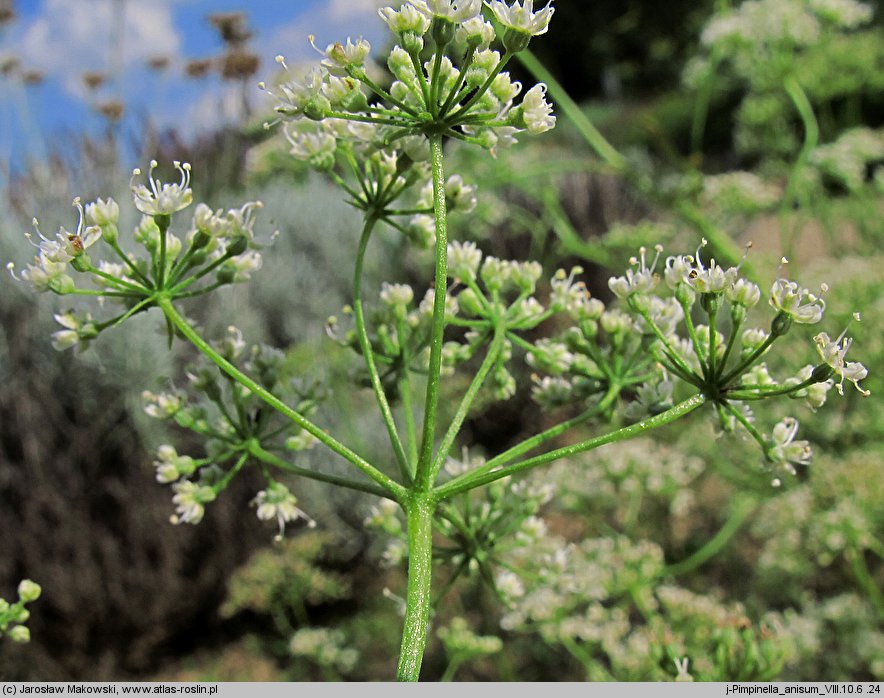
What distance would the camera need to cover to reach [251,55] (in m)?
6.54

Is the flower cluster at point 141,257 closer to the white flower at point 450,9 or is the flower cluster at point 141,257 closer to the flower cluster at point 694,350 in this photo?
the white flower at point 450,9

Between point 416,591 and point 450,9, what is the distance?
0.47 m

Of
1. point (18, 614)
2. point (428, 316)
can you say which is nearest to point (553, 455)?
point (428, 316)

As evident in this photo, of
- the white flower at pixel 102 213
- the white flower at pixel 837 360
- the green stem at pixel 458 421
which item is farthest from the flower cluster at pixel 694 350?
the white flower at pixel 102 213

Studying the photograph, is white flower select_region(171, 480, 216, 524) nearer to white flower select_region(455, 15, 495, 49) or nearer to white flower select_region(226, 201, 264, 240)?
white flower select_region(226, 201, 264, 240)

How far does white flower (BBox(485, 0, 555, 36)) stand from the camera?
2.38 ft

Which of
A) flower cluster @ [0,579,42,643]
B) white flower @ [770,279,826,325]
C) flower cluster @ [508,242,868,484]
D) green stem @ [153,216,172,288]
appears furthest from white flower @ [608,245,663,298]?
flower cluster @ [0,579,42,643]

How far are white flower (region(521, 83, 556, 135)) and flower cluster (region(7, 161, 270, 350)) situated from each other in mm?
280

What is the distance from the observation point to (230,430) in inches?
35.7

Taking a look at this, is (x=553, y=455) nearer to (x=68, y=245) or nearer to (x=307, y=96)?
(x=307, y=96)

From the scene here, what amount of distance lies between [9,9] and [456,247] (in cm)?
613

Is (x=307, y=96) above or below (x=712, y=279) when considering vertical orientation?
above
